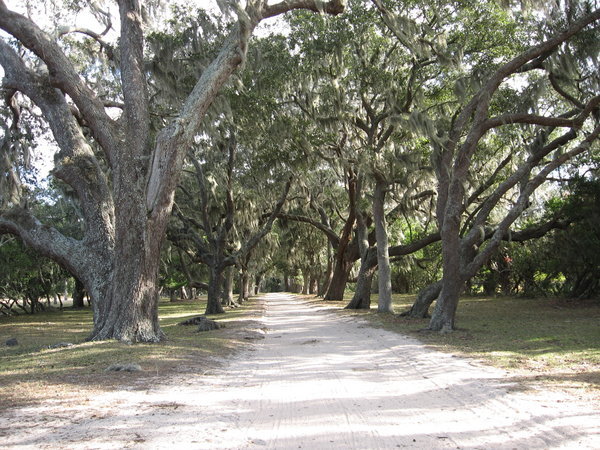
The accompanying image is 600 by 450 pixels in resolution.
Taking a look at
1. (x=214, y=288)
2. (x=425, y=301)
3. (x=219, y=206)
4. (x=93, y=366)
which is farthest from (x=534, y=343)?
(x=219, y=206)

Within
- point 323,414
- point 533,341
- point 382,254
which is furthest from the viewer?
point 382,254

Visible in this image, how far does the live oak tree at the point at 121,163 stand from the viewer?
912cm

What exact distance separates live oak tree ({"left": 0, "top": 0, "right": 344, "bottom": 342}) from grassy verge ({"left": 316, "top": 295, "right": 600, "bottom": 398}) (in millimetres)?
5765

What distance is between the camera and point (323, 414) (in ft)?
15.0

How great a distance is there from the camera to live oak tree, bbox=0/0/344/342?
9.12 m

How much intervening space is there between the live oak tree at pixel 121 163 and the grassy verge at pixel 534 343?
576 cm

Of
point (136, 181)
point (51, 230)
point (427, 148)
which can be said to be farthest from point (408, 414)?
point (427, 148)

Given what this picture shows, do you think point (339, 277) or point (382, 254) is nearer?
point (382, 254)

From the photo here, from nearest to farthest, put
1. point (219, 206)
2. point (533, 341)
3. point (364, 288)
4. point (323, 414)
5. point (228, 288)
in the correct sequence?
1. point (323, 414)
2. point (533, 341)
3. point (364, 288)
4. point (219, 206)
5. point (228, 288)

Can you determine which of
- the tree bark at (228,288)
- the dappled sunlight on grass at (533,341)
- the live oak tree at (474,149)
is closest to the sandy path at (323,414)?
the dappled sunlight on grass at (533,341)

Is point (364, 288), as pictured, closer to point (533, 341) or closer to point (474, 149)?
point (474, 149)

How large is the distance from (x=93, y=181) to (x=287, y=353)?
5094mm

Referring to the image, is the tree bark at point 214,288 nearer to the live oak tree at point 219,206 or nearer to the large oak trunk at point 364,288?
the live oak tree at point 219,206

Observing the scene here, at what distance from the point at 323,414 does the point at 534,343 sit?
6.01 meters
